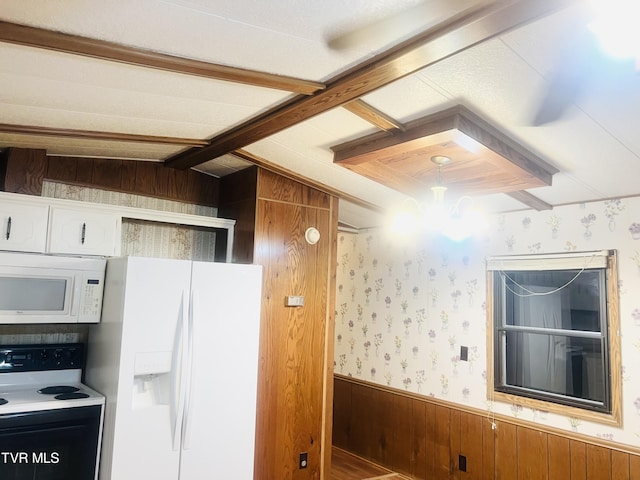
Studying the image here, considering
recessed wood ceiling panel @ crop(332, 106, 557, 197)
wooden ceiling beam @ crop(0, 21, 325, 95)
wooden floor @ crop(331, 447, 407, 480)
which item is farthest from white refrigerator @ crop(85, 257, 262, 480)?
wooden floor @ crop(331, 447, 407, 480)

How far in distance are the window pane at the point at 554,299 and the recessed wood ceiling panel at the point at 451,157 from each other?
834mm

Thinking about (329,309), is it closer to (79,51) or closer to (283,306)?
(283,306)

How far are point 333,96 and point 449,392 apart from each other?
2.72 metres

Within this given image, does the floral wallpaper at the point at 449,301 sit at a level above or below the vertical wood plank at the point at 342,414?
above

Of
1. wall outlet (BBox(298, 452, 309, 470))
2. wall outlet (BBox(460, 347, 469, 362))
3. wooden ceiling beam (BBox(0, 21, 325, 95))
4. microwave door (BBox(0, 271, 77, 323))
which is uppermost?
wooden ceiling beam (BBox(0, 21, 325, 95))

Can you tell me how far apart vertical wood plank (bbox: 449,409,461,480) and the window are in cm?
39

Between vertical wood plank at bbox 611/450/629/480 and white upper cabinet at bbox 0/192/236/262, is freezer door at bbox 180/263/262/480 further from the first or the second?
vertical wood plank at bbox 611/450/629/480

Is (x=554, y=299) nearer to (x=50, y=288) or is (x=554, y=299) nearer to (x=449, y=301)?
(x=449, y=301)

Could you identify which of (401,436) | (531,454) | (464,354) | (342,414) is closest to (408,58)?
(464,354)

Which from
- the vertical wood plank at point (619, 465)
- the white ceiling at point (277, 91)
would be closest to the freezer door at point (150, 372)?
the white ceiling at point (277, 91)

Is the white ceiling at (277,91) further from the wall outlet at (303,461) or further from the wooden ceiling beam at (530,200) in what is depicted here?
the wall outlet at (303,461)

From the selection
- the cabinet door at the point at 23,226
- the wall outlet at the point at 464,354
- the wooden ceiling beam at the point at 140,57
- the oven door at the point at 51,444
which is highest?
the wooden ceiling beam at the point at 140,57

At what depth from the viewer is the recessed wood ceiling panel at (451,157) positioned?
216 cm

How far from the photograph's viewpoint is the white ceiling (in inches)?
56.1
